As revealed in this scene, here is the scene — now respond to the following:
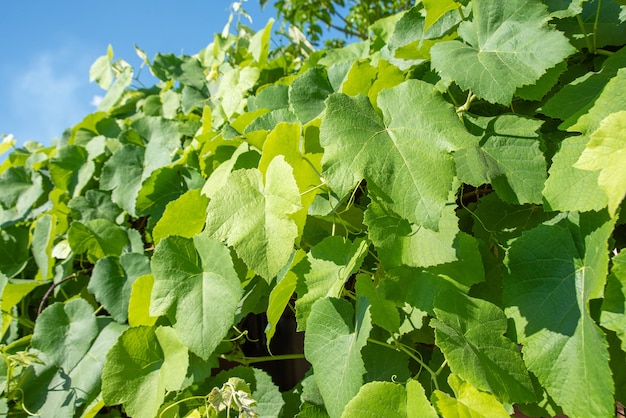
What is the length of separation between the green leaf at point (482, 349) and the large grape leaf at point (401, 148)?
0.63 ft

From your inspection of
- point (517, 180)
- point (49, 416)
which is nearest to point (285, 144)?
point (517, 180)

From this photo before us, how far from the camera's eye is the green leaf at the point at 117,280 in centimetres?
152

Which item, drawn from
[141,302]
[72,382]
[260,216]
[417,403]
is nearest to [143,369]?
[141,302]

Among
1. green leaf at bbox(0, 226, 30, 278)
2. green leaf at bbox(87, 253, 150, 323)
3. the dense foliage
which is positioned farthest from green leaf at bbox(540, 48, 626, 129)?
green leaf at bbox(0, 226, 30, 278)

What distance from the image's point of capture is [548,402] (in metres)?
0.78

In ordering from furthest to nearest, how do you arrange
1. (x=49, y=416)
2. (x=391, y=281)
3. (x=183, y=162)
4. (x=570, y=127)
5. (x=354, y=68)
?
(x=183, y=162), (x=49, y=416), (x=354, y=68), (x=391, y=281), (x=570, y=127)

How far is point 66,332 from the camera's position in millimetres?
1544

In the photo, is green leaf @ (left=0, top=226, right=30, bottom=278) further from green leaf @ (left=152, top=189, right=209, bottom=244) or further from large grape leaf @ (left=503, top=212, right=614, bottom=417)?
large grape leaf @ (left=503, top=212, right=614, bottom=417)

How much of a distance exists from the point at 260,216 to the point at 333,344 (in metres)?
0.25

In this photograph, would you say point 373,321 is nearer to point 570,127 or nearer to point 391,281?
point 391,281

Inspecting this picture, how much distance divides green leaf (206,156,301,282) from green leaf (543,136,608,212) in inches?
15.0

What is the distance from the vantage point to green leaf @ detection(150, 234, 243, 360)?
1.00 meters

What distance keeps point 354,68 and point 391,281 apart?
480 mm

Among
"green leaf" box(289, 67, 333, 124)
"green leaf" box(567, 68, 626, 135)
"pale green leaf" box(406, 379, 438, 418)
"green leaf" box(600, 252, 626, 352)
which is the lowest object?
"pale green leaf" box(406, 379, 438, 418)
